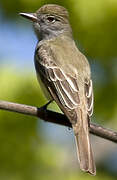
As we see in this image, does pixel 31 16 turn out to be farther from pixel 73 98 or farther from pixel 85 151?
pixel 85 151

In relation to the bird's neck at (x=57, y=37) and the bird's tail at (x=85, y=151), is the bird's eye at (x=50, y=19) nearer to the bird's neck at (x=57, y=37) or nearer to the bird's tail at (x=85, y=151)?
the bird's neck at (x=57, y=37)

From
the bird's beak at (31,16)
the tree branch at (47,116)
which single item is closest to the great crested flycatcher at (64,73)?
the bird's beak at (31,16)

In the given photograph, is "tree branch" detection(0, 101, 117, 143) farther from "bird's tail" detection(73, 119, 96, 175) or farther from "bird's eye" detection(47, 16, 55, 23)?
"bird's eye" detection(47, 16, 55, 23)

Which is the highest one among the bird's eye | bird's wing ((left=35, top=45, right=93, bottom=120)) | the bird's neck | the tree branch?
the tree branch

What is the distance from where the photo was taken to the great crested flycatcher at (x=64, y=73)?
3.82m

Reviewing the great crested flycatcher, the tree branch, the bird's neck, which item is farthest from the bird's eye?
the tree branch

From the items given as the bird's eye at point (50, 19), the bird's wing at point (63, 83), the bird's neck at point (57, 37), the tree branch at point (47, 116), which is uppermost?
the tree branch at point (47, 116)

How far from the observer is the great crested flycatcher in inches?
150

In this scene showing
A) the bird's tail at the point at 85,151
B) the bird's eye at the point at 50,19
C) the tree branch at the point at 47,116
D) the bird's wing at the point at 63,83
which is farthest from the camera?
the bird's eye at the point at 50,19

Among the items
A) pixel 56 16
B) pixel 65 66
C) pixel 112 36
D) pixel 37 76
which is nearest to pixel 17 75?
pixel 37 76

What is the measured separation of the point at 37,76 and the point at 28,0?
2.22ft

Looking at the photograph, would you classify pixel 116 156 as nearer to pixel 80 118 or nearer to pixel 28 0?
pixel 80 118

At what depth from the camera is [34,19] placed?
5.02m

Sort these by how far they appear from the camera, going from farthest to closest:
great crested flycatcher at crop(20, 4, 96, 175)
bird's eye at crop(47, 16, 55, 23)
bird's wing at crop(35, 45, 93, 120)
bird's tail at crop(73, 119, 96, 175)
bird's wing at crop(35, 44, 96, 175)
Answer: bird's eye at crop(47, 16, 55, 23), bird's wing at crop(35, 45, 93, 120), great crested flycatcher at crop(20, 4, 96, 175), bird's wing at crop(35, 44, 96, 175), bird's tail at crop(73, 119, 96, 175)
